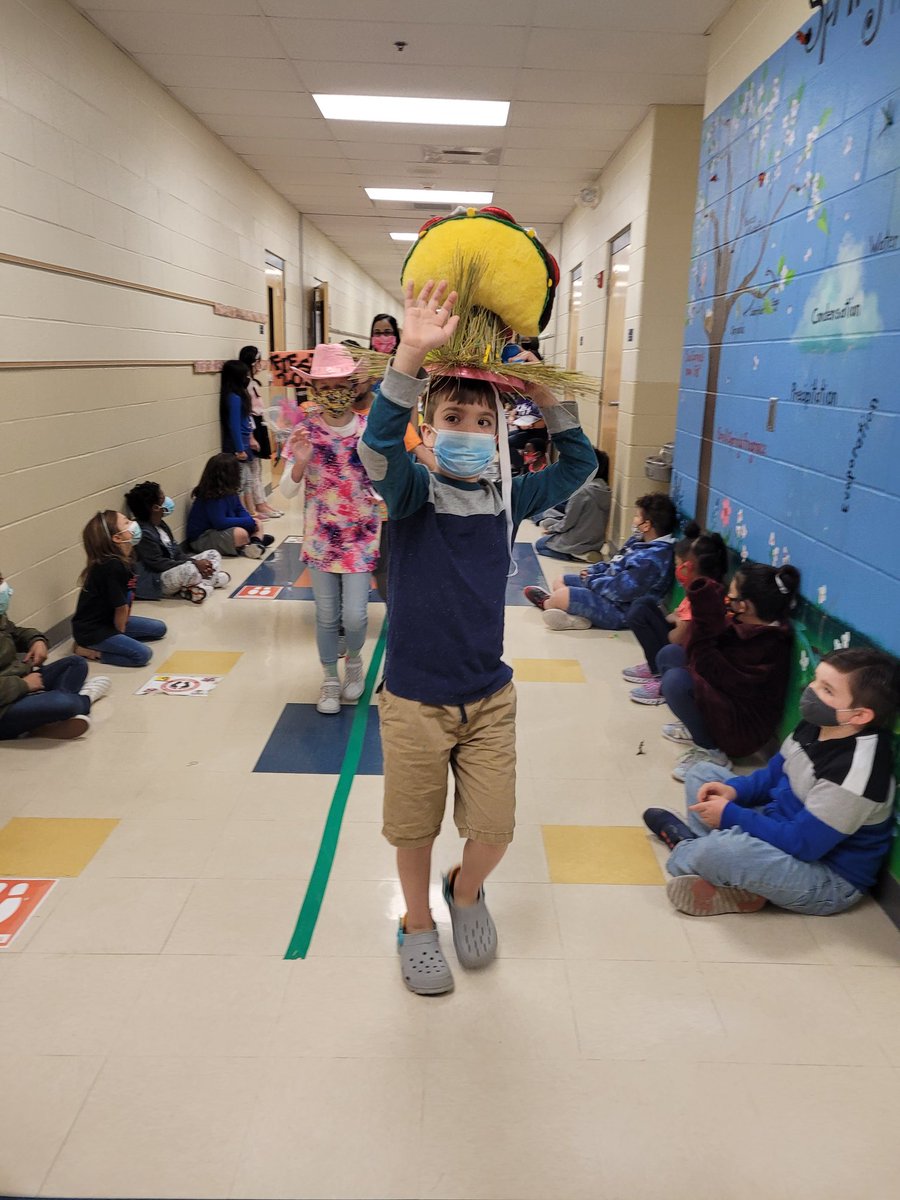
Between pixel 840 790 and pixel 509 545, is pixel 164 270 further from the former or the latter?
pixel 840 790

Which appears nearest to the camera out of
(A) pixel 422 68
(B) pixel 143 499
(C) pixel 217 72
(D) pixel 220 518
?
(B) pixel 143 499

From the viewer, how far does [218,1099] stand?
5.54 ft

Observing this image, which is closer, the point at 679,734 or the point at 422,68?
the point at 679,734

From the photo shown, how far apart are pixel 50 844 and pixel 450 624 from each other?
151cm

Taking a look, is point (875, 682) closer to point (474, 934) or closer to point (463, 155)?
point (474, 934)

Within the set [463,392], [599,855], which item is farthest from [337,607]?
[463,392]

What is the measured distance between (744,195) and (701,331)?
775mm

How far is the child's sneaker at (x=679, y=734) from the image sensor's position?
3322 mm

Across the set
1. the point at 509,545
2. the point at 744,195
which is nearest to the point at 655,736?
the point at 509,545

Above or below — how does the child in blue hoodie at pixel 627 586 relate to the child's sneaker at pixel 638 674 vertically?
above

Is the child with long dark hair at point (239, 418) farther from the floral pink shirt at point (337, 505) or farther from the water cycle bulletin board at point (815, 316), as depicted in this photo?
the water cycle bulletin board at point (815, 316)

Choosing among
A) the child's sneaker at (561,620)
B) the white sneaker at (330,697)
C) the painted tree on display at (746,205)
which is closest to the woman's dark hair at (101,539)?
the white sneaker at (330,697)

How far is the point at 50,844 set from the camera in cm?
252

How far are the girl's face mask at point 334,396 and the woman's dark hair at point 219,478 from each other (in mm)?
2936
